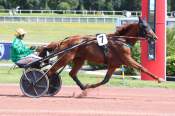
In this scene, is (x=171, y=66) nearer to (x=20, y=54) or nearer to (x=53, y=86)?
(x=53, y=86)

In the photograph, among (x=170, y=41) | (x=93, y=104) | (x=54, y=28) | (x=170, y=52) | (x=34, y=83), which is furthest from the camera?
(x=54, y=28)

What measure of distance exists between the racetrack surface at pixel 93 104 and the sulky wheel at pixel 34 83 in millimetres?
188

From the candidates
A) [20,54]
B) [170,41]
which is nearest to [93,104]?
[20,54]

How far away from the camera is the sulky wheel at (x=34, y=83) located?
1388cm

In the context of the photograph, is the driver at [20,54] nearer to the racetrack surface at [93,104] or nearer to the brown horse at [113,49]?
the brown horse at [113,49]

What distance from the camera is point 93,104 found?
12.7 meters

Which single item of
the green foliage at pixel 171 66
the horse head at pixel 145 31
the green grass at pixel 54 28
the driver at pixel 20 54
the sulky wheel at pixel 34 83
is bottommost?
the green grass at pixel 54 28

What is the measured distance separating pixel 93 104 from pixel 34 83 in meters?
1.81

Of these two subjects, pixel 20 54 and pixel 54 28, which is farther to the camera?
pixel 54 28

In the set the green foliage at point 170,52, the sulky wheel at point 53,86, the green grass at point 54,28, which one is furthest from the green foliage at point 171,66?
the green grass at point 54,28

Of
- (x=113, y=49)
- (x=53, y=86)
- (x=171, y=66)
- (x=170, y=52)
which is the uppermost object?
(x=113, y=49)

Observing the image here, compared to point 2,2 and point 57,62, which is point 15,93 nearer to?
point 57,62

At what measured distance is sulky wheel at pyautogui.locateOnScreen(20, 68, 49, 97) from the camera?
1388 centimetres

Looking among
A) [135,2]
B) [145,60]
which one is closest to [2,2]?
[135,2]
